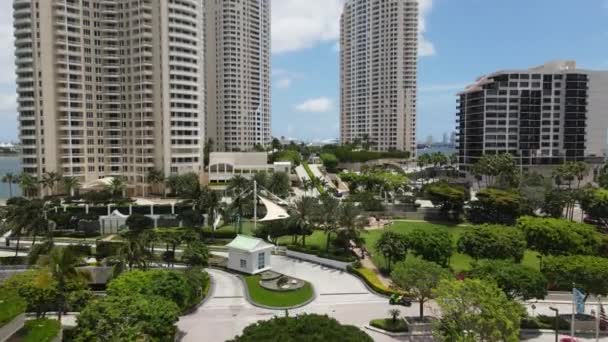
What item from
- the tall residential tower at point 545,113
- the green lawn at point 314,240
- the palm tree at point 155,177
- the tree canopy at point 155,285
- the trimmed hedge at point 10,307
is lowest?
the green lawn at point 314,240

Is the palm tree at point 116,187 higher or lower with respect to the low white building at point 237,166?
lower

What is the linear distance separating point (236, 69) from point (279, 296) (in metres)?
140

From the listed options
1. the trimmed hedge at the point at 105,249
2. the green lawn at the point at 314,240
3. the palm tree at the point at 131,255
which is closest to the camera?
the palm tree at the point at 131,255

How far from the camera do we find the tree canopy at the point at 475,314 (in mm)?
26016

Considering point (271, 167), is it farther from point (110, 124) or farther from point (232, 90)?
point (232, 90)

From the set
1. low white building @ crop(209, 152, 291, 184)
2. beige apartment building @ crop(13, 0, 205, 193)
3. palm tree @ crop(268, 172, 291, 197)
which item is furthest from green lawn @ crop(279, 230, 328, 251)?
beige apartment building @ crop(13, 0, 205, 193)

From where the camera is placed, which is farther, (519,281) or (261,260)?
(261,260)

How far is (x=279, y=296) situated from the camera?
1665 inches

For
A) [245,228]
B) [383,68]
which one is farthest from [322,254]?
[383,68]

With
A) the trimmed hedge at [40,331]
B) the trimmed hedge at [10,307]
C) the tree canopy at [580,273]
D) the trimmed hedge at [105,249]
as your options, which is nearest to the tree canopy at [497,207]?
the tree canopy at [580,273]

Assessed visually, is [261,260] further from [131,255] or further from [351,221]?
[131,255]

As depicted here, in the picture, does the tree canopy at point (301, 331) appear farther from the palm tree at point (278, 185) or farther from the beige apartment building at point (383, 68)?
the beige apartment building at point (383, 68)

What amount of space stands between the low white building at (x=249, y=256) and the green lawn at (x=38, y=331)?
2279 cm

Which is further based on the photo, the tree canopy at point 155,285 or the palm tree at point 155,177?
the palm tree at point 155,177
